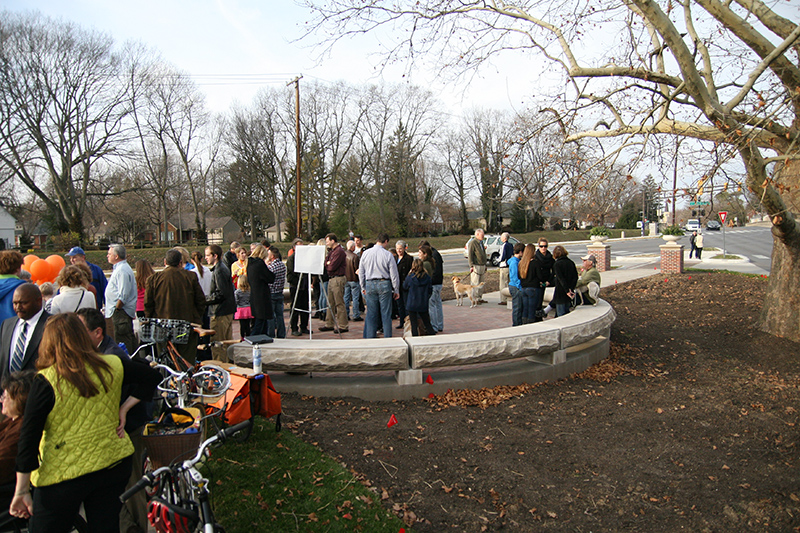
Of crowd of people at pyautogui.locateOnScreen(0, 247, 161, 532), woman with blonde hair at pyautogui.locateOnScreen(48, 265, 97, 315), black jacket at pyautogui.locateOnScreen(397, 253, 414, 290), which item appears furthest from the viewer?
black jacket at pyautogui.locateOnScreen(397, 253, 414, 290)

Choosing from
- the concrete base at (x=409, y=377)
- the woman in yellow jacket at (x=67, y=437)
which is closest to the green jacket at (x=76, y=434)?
the woman in yellow jacket at (x=67, y=437)

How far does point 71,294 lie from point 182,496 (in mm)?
3176

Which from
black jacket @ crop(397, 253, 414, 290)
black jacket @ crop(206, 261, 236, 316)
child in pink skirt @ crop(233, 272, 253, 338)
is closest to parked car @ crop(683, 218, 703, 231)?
black jacket @ crop(397, 253, 414, 290)

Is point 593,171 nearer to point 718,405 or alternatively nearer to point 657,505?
point 718,405

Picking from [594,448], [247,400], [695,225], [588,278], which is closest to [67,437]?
[247,400]

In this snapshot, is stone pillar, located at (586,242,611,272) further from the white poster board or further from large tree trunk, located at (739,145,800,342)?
the white poster board

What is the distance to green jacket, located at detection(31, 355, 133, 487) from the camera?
265cm

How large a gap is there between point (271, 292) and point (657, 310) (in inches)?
350

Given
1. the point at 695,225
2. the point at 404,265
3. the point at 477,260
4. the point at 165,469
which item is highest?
the point at 695,225

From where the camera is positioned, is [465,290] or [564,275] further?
[465,290]

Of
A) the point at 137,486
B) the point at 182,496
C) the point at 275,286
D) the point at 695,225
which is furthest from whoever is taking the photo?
the point at 695,225

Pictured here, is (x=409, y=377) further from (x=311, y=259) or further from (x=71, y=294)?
(x=71, y=294)

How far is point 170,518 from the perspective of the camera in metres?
2.70

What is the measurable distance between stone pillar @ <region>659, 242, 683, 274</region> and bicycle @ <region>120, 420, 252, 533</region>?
19.0 metres
